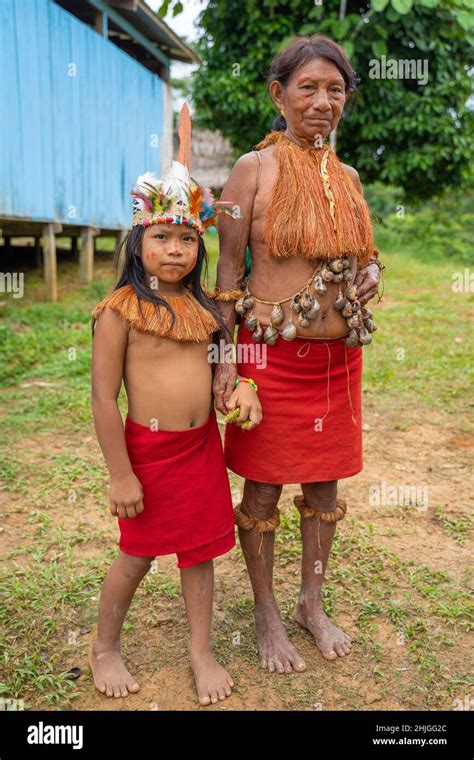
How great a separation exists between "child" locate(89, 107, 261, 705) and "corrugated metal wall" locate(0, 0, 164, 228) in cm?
510

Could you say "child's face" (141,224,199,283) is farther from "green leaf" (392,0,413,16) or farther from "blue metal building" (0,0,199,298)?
"blue metal building" (0,0,199,298)

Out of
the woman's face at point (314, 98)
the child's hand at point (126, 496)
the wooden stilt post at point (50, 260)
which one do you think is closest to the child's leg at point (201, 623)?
the child's hand at point (126, 496)

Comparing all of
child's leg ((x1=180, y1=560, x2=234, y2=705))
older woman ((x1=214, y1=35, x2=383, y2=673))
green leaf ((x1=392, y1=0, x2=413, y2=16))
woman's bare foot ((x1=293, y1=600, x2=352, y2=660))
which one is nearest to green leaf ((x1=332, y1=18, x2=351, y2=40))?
green leaf ((x1=392, y1=0, x2=413, y2=16))

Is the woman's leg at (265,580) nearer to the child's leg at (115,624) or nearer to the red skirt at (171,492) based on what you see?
the red skirt at (171,492)

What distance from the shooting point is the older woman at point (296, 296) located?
7.23ft

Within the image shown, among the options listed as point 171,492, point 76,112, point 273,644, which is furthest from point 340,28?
point 273,644

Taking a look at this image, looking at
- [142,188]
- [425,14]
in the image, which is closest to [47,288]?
[425,14]

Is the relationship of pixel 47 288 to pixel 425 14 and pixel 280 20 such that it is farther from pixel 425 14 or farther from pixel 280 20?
pixel 425 14

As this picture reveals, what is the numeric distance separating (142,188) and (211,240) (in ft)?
41.3

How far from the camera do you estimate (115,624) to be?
2322 millimetres

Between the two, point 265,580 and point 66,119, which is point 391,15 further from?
point 265,580

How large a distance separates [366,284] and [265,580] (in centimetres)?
117

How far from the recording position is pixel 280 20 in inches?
326

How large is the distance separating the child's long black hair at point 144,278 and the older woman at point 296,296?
0.11 m
